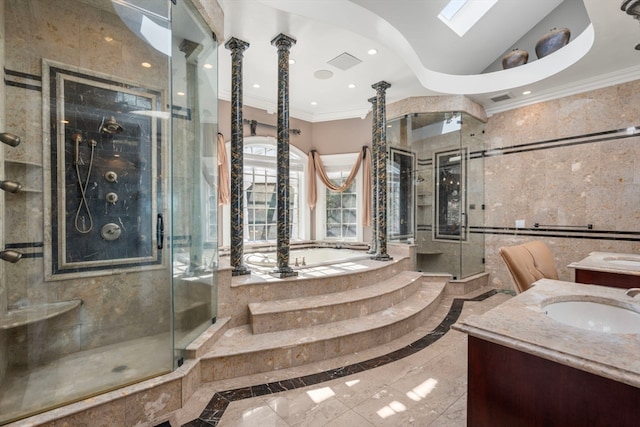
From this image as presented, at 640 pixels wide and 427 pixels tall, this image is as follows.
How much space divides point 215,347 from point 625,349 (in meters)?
2.22

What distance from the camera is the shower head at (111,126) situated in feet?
7.54

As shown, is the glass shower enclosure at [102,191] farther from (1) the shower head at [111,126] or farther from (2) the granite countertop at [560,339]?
(2) the granite countertop at [560,339]

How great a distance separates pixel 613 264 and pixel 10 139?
15.0 feet

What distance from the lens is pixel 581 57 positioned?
2.93m

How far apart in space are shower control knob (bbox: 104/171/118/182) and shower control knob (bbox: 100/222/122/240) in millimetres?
371

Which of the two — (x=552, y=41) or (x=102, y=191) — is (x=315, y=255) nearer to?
(x=102, y=191)

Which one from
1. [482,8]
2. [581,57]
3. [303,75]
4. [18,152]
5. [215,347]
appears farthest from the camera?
[303,75]

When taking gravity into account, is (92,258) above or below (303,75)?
below

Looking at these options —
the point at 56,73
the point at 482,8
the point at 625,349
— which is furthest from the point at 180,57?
the point at 482,8

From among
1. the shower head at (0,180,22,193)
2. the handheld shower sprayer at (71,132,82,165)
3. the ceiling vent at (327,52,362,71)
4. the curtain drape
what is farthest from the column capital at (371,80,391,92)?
the shower head at (0,180,22,193)

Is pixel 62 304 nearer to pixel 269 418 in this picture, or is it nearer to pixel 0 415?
pixel 0 415

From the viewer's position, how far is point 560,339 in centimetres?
85

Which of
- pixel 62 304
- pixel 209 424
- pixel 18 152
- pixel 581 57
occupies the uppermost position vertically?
pixel 581 57

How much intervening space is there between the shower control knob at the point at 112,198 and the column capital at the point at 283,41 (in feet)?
6.98
